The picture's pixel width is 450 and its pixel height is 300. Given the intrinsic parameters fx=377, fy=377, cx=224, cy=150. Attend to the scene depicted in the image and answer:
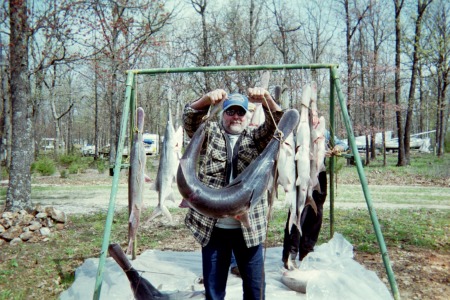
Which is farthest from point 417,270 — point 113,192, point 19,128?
point 19,128

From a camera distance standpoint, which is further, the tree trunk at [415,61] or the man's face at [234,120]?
the tree trunk at [415,61]

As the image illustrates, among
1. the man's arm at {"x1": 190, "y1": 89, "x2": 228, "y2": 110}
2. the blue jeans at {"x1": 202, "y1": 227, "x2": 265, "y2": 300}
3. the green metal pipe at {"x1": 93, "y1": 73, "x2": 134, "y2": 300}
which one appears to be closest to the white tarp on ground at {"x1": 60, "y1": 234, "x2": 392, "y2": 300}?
the green metal pipe at {"x1": 93, "y1": 73, "x2": 134, "y2": 300}

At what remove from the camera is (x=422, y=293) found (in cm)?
448

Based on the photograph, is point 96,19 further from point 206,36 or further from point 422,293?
point 422,293

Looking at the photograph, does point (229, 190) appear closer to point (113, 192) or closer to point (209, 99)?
point (209, 99)

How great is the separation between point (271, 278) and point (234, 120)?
239 cm

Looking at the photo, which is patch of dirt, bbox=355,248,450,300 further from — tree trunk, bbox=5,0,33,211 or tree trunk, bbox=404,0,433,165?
tree trunk, bbox=404,0,433,165

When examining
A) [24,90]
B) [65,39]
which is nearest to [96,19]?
[65,39]

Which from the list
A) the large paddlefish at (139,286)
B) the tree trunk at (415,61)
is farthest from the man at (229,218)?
the tree trunk at (415,61)

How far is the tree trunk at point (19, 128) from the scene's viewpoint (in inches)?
297

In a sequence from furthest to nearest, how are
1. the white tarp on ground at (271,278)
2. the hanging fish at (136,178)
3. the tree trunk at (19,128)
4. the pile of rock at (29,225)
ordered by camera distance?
the tree trunk at (19,128) → the pile of rock at (29,225) → the white tarp on ground at (271,278) → the hanging fish at (136,178)

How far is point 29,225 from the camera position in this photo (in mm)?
6941

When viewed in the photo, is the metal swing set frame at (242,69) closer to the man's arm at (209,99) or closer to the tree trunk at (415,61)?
the man's arm at (209,99)

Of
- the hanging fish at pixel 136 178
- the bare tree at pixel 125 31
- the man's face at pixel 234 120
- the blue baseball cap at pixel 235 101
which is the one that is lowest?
the hanging fish at pixel 136 178
